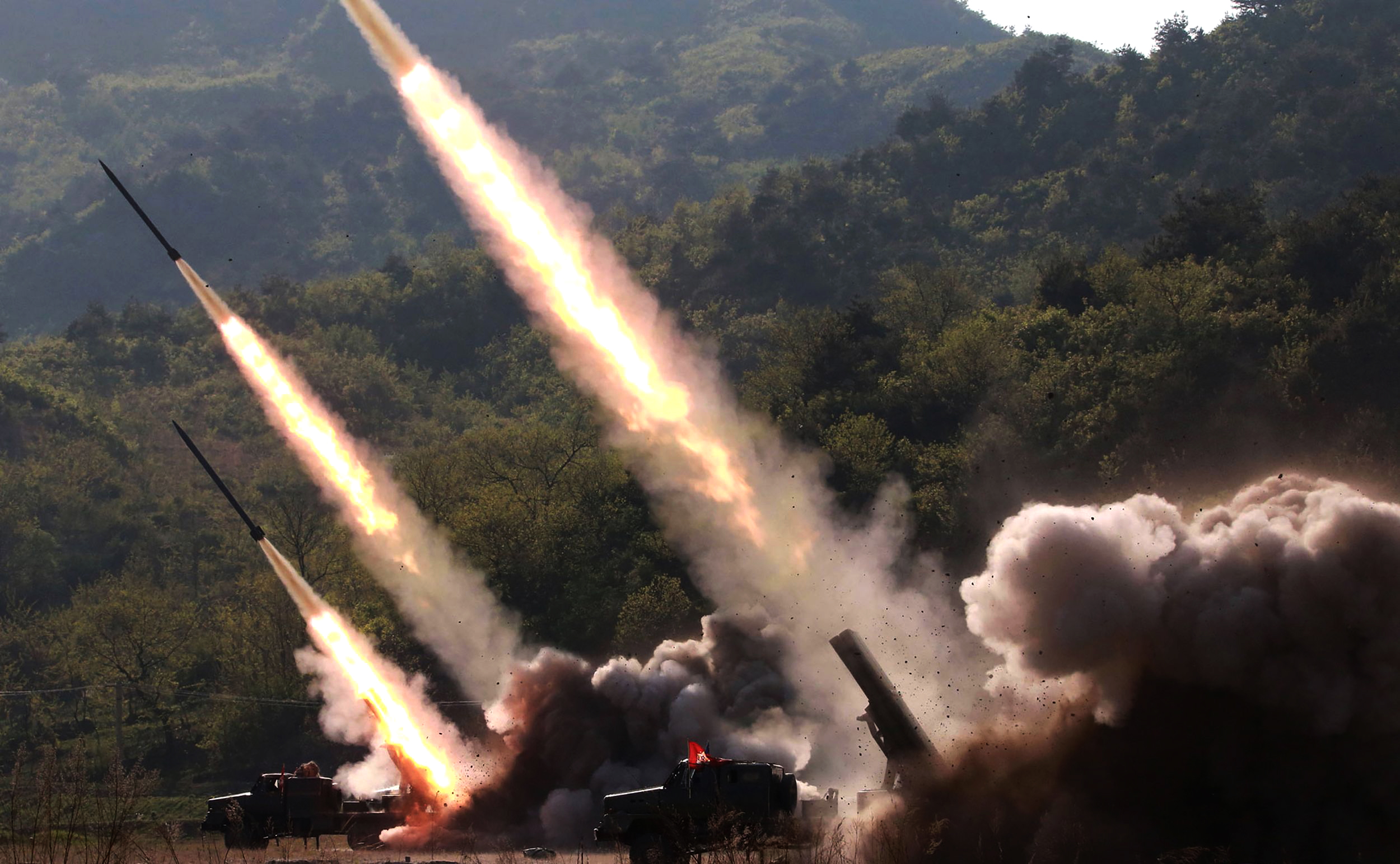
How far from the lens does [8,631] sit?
3681 inches

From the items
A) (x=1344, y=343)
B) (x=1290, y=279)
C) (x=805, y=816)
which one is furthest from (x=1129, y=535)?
(x=1290, y=279)

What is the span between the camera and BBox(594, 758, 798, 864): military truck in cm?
3297

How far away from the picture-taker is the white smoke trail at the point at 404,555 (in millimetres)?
55844

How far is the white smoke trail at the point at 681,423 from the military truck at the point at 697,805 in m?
16.5

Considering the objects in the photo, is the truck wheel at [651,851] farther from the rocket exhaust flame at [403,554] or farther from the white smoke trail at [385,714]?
the rocket exhaust flame at [403,554]

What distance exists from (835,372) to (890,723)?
46073mm

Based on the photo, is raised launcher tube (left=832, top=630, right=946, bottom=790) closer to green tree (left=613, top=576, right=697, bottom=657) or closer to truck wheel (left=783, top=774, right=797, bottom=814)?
truck wheel (left=783, top=774, right=797, bottom=814)

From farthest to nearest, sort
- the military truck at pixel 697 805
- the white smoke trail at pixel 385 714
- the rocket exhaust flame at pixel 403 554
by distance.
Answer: the rocket exhaust flame at pixel 403 554 < the white smoke trail at pixel 385 714 < the military truck at pixel 697 805

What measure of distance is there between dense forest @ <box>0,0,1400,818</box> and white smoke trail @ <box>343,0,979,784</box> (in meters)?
8.23

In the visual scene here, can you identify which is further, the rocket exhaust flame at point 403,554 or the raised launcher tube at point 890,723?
the rocket exhaust flame at point 403,554

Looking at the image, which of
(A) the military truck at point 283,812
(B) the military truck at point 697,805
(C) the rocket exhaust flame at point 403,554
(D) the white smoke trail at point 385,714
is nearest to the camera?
(B) the military truck at point 697,805

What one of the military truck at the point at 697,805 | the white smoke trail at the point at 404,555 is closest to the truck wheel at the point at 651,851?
the military truck at the point at 697,805

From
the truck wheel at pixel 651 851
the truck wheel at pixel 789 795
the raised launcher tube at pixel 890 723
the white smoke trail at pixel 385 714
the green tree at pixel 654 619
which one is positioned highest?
the green tree at pixel 654 619

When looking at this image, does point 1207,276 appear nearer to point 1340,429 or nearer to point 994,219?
point 1340,429
